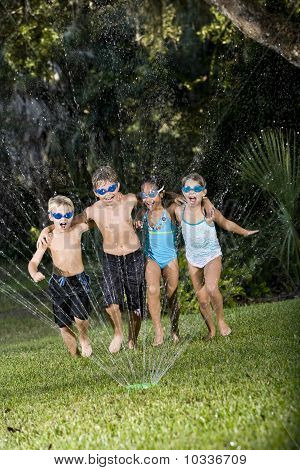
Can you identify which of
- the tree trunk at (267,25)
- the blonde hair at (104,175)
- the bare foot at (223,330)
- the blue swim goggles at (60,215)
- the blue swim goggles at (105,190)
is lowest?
the bare foot at (223,330)

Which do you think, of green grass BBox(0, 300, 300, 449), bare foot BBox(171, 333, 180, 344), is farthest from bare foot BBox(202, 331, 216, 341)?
bare foot BBox(171, 333, 180, 344)

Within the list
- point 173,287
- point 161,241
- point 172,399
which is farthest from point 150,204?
point 172,399

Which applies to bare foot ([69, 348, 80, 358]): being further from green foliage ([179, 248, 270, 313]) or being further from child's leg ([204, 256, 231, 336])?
green foliage ([179, 248, 270, 313])

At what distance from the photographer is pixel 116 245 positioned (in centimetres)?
650

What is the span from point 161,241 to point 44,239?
938 millimetres

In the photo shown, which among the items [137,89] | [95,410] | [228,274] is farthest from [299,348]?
[137,89]

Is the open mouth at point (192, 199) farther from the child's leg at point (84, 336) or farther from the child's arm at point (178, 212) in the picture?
the child's leg at point (84, 336)

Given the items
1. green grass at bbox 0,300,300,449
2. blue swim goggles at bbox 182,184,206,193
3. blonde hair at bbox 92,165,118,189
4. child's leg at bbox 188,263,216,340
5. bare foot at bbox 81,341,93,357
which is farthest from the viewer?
child's leg at bbox 188,263,216,340

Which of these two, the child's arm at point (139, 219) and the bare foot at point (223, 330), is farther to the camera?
the bare foot at point (223, 330)

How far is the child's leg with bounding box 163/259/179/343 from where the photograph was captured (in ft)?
22.2

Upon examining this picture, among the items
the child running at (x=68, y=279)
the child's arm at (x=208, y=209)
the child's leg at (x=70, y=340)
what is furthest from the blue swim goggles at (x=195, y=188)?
the child's leg at (x=70, y=340)

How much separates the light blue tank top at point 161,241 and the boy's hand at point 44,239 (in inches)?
31.5

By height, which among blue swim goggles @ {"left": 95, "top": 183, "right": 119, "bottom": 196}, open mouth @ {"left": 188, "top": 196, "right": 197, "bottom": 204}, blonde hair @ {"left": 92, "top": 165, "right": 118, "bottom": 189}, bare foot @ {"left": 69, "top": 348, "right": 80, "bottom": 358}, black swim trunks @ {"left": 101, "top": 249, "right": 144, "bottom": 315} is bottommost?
bare foot @ {"left": 69, "top": 348, "right": 80, "bottom": 358}

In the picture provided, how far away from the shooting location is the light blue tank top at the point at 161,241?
6.67 metres
